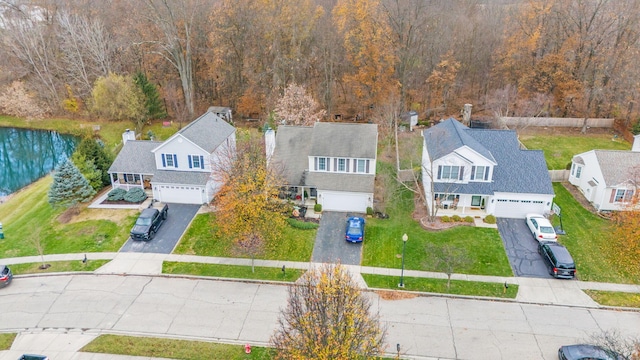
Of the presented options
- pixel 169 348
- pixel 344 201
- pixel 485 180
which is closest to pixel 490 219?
pixel 485 180

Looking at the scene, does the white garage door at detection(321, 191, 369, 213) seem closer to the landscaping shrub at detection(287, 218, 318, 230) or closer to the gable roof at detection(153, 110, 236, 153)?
the landscaping shrub at detection(287, 218, 318, 230)

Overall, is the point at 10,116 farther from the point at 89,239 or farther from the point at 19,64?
the point at 89,239

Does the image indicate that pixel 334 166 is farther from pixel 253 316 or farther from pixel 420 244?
pixel 253 316

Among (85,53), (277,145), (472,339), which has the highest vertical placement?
(85,53)

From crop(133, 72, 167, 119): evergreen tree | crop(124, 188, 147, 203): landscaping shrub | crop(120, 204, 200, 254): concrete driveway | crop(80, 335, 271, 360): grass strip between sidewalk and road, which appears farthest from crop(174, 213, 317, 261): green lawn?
crop(133, 72, 167, 119): evergreen tree

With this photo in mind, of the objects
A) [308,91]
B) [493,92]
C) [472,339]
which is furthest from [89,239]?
[493,92]

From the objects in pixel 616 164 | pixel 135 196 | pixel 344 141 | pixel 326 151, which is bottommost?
pixel 135 196
